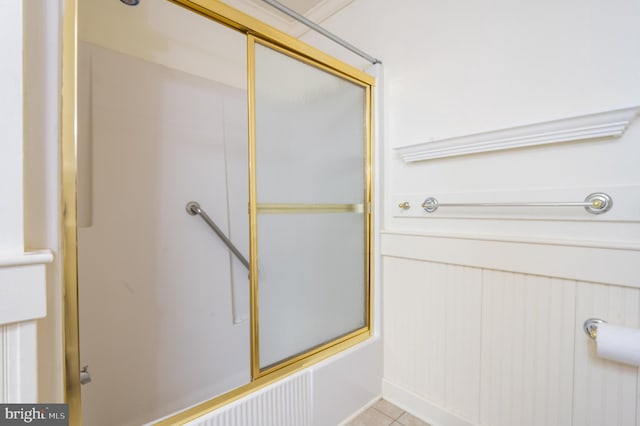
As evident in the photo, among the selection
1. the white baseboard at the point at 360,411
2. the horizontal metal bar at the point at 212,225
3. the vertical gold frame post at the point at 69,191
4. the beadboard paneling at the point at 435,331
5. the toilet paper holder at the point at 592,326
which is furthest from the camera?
the horizontal metal bar at the point at 212,225

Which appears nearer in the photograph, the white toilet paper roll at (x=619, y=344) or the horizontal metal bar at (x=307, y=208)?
the white toilet paper roll at (x=619, y=344)

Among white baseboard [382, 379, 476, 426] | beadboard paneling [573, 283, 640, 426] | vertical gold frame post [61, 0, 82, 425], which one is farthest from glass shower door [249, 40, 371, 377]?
beadboard paneling [573, 283, 640, 426]

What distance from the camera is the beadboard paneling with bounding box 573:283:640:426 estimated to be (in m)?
0.92

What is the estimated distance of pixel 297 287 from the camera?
1.34 metres

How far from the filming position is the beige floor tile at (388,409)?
1.45m

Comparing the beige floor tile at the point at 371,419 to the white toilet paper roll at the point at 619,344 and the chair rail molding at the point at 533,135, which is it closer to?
the white toilet paper roll at the point at 619,344

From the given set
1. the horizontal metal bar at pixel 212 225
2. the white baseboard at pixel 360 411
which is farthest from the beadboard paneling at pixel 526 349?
the horizontal metal bar at pixel 212 225

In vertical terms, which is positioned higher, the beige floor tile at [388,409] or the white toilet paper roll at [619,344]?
the white toilet paper roll at [619,344]

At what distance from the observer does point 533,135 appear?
107 centimetres

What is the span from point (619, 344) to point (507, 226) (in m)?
0.48

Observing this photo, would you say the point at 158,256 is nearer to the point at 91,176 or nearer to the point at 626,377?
the point at 91,176

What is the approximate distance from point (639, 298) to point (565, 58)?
0.85 metres

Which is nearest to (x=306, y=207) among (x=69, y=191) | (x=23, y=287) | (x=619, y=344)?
(x=69, y=191)
